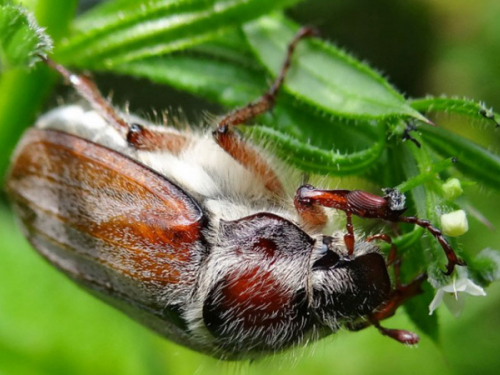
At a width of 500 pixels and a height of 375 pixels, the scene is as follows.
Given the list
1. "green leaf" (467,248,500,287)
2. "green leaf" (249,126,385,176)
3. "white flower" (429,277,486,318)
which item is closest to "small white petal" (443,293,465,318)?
"white flower" (429,277,486,318)

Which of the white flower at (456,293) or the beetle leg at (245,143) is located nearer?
the white flower at (456,293)

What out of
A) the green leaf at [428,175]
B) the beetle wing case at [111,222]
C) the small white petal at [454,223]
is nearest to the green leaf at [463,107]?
the green leaf at [428,175]

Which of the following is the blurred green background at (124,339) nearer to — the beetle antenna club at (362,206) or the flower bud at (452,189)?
the beetle antenna club at (362,206)

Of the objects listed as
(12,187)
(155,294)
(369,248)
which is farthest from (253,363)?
(12,187)

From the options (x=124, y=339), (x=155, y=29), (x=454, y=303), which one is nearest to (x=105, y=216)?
Answer: (x=155, y=29)

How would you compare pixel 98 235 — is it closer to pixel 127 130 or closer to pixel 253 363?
pixel 127 130
